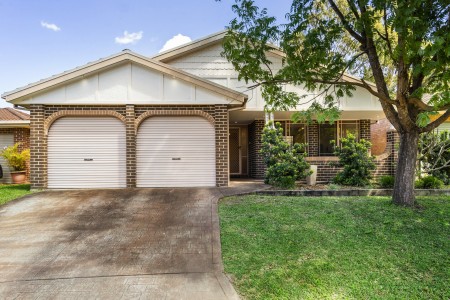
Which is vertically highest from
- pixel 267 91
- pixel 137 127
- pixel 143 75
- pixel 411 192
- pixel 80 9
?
pixel 80 9

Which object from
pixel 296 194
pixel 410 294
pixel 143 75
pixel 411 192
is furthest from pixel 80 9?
pixel 410 294

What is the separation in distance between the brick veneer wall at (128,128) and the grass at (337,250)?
2943 millimetres

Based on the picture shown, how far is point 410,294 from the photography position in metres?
3.54

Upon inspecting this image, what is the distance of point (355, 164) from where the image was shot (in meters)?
10.3

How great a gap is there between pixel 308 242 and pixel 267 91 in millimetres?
4051

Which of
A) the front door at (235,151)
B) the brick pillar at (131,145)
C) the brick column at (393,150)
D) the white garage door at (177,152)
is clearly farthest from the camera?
the front door at (235,151)

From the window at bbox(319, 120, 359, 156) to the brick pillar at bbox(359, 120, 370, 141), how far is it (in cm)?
14

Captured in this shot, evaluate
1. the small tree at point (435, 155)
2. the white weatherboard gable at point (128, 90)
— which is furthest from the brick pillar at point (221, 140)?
the small tree at point (435, 155)

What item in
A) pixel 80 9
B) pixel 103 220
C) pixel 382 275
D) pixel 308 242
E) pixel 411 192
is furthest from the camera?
pixel 80 9

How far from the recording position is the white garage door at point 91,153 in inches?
380

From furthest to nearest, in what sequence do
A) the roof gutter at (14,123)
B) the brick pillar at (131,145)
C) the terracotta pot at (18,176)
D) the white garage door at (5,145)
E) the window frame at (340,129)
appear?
the window frame at (340,129), the white garage door at (5,145), the roof gutter at (14,123), the terracotta pot at (18,176), the brick pillar at (131,145)

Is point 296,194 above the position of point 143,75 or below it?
below

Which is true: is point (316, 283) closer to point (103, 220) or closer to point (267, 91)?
point (103, 220)

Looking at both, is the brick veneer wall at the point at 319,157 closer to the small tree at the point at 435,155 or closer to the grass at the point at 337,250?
the small tree at the point at 435,155
